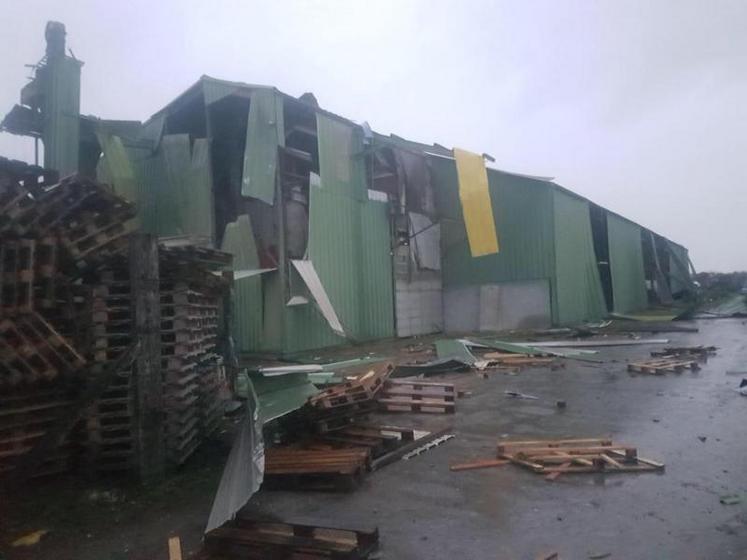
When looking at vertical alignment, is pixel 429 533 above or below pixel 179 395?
below

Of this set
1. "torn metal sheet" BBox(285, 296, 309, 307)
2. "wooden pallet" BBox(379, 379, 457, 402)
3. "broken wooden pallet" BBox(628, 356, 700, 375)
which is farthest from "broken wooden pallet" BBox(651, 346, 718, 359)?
"torn metal sheet" BBox(285, 296, 309, 307)

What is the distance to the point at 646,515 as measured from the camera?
4051 mm

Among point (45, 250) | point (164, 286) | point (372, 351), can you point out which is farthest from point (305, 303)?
point (45, 250)

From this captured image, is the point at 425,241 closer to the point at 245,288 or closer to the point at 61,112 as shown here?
the point at 245,288

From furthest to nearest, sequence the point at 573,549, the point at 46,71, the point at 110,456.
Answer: the point at 46,71 → the point at 110,456 → the point at 573,549

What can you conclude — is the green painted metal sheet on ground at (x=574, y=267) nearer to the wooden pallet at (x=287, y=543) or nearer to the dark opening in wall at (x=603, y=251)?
the dark opening in wall at (x=603, y=251)

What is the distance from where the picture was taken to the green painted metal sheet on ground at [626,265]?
26312 mm

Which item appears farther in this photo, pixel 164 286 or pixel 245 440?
pixel 164 286

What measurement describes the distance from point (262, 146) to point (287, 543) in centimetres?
1285

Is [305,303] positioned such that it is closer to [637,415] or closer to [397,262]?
[397,262]

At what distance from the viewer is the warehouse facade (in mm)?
15109

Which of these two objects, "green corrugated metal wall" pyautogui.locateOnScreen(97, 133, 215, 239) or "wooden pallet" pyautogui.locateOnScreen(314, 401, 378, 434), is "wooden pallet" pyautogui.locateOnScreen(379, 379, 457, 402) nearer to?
"wooden pallet" pyautogui.locateOnScreen(314, 401, 378, 434)

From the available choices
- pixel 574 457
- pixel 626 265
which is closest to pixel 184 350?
pixel 574 457

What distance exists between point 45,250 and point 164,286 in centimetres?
127
